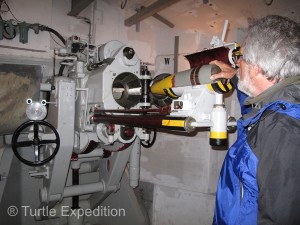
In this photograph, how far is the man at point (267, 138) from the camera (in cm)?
84

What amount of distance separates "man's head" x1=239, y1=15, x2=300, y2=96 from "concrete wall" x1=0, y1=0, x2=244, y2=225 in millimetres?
1341

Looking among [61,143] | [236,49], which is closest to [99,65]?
[61,143]

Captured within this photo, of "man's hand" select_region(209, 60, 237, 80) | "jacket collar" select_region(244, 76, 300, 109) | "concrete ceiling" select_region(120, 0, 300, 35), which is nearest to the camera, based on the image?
"jacket collar" select_region(244, 76, 300, 109)

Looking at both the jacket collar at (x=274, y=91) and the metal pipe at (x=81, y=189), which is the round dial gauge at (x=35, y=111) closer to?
the metal pipe at (x=81, y=189)

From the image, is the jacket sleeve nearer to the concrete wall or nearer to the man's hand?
the man's hand

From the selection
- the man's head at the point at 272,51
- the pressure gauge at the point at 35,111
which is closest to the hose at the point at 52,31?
the pressure gauge at the point at 35,111

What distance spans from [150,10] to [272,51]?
2.75 meters

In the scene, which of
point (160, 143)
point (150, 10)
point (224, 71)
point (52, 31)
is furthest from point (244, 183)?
point (52, 31)

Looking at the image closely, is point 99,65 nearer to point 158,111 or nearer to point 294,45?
point 158,111

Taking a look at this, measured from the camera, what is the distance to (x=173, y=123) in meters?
1.25

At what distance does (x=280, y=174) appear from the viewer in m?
0.83

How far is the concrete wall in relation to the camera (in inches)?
101

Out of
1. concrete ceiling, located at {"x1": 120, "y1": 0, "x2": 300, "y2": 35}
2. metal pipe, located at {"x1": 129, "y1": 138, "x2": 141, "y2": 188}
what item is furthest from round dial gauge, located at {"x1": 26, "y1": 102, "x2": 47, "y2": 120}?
concrete ceiling, located at {"x1": 120, "y1": 0, "x2": 300, "y2": 35}

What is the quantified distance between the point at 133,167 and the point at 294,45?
2.18 meters
